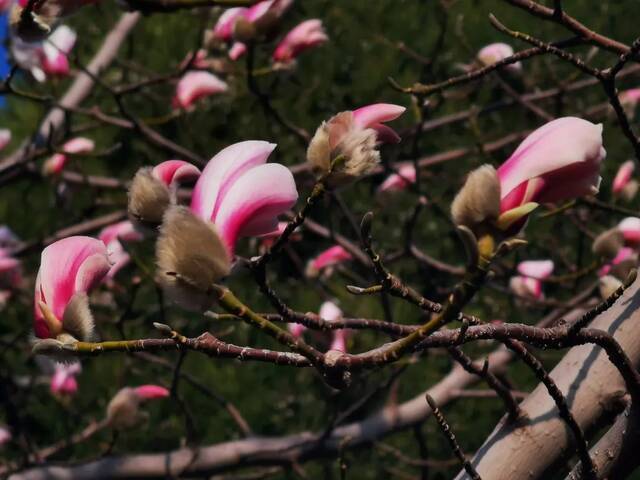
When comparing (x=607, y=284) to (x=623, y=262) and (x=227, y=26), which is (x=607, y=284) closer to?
(x=623, y=262)

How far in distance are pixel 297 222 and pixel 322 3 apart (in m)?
3.50

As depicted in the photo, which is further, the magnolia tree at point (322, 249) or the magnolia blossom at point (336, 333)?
the magnolia blossom at point (336, 333)

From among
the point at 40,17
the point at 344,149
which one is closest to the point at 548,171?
the point at 344,149

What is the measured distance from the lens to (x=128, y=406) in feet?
5.44

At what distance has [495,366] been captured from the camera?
1.94 metres

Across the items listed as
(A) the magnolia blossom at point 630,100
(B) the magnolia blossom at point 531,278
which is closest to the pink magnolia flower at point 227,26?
(B) the magnolia blossom at point 531,278

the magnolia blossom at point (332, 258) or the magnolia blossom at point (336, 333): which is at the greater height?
the magnolia blossom at point (336, 333)

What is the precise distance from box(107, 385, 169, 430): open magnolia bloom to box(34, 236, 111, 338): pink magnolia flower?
0.89 m

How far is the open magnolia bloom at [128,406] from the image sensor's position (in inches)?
65.2

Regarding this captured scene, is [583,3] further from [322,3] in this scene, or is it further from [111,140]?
[111,140]

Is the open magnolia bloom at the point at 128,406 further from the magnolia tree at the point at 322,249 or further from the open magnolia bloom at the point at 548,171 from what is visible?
the open magnolia bloom at the point at 548,171

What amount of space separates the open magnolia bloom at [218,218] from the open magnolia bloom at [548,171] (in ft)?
0.55

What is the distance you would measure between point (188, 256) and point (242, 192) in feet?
0.34

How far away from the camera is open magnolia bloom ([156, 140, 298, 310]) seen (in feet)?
2.12
